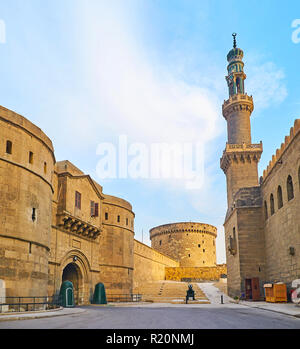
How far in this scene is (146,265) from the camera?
146 ft

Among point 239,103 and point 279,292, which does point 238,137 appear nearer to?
point 239,103

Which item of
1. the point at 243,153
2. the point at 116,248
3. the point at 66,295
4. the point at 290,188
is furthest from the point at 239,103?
the point at 66,295

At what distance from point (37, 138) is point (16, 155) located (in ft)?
6.19

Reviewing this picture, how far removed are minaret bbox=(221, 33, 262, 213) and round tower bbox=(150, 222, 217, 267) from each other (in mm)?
28631

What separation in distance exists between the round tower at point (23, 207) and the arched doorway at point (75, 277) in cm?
600

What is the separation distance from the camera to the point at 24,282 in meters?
16.7

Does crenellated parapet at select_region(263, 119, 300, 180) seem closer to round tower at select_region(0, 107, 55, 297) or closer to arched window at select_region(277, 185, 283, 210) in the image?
arched window at select_region(277, 185, 283, 210)

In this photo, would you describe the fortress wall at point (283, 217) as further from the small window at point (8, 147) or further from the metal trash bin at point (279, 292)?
the small window at point (8, 147)

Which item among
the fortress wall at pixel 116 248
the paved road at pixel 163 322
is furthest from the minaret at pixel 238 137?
the paved road at pixel 163 322

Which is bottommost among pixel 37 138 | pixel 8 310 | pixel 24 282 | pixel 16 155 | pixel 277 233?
pixel 8 310

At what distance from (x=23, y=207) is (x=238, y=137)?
2490 cm

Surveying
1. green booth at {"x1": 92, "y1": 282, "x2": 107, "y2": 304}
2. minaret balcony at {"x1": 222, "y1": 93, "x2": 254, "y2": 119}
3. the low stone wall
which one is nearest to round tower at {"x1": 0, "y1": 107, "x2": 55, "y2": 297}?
green booth at {"x1": 92, "y1": 282, "x2": 107, "y2": 304}
